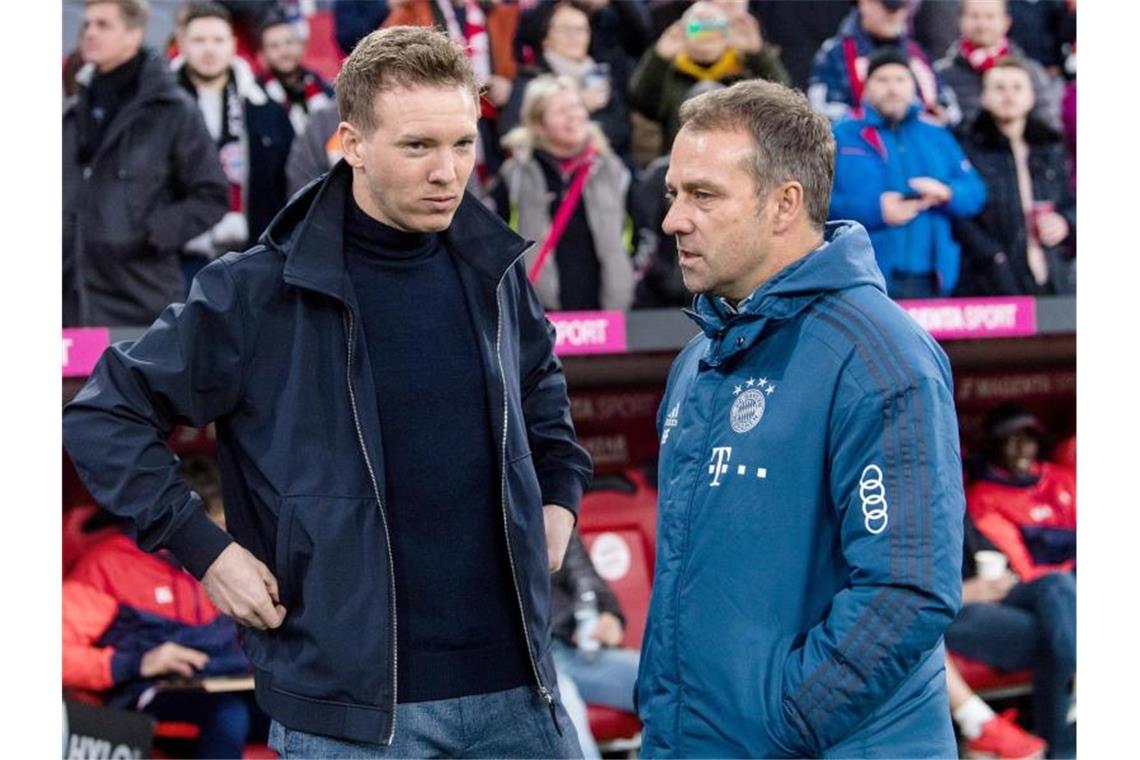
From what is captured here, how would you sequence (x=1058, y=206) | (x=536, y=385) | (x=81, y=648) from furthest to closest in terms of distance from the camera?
1. (x=1058, y=206)
2. (x=81, y=648)
3. (x=536, y=385)

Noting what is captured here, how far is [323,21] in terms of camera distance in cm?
387

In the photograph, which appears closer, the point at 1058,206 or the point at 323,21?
the point at 323,21

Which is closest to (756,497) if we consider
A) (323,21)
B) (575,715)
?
(575,715)

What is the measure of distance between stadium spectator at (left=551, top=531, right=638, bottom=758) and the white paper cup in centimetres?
119

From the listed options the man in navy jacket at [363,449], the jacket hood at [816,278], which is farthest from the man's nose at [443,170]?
the jacket hood at [816,278]

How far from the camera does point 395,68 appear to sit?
1633 mm

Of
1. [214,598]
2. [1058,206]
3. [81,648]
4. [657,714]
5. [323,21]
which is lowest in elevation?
[81,648]

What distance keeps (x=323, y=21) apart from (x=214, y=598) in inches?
101

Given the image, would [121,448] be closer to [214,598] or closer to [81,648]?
[214,598]

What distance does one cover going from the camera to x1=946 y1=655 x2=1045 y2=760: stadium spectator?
406 centimetres

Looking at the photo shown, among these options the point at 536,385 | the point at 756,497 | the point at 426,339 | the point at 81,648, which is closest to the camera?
the point at 756,497

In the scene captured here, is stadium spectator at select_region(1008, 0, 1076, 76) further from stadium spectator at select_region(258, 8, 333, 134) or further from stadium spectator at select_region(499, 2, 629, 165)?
stadium spectator at select_region(258, 8, 333, 134)

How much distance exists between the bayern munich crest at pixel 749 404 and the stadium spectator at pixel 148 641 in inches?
86.5

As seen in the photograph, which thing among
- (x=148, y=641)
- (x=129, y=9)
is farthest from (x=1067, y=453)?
(x=129, y=9)
